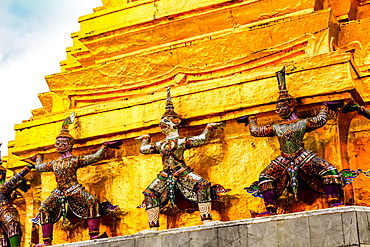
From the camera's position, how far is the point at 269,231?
6871mm

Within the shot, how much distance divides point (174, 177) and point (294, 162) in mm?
1477

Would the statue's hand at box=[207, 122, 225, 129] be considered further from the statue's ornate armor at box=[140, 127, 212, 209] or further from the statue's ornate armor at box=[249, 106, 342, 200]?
the statue's ornate armor at box=[249, 106, 342, 200]

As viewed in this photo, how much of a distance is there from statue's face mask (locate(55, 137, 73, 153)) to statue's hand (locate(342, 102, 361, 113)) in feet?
11.8

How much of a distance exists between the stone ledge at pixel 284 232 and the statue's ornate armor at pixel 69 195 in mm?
1390

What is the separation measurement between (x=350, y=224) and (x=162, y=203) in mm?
2575

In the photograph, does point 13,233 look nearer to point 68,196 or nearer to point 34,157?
point 34,157

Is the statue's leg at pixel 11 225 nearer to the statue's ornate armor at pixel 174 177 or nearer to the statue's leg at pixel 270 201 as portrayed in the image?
the statue's ornate armor at pixel 174 177

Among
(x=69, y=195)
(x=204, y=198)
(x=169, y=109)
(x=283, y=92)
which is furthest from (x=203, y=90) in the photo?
(x=69, y=195)

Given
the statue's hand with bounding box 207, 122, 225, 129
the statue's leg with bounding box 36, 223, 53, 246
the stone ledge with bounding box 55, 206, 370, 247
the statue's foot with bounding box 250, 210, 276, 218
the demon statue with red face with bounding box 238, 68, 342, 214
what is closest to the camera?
the stone ledge with bounding box 55, 206, 370, 247

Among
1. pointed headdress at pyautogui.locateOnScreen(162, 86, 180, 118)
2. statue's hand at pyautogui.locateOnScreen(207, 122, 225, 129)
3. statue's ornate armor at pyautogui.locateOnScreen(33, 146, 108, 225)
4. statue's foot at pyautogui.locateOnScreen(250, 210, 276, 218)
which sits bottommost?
statue's foot at pyautogui.locateOnScreen(250, 210, 276, 218)

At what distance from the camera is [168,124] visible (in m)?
8.52

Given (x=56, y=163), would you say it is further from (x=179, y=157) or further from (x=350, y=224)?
(x=350, y=224)

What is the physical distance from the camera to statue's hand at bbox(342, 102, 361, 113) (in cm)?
806

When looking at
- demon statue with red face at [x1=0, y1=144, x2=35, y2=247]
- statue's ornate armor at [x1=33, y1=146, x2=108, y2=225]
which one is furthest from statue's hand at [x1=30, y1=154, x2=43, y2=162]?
statue's ornate armor at [x1=33, y1=146, x2=108, y2=225]
